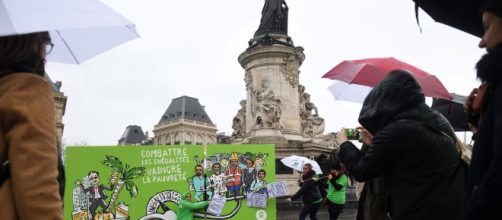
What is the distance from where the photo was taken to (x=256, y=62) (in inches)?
893

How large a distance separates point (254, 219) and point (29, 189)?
21.5 feet

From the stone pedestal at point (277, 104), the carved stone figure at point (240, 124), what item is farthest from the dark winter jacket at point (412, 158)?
the carved stone figure at point (240, 124)

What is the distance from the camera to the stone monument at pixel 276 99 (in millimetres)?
21156

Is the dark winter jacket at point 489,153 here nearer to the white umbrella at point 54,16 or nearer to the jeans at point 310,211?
the white umbrella at point 54,16

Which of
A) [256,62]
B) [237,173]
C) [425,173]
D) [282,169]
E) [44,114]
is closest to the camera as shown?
[44,114]

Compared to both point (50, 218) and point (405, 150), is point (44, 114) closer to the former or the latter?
point (50, 218)

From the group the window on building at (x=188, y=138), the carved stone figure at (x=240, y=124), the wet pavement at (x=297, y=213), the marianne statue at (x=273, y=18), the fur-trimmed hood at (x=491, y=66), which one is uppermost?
the marianne statue at (x=273, y=18)

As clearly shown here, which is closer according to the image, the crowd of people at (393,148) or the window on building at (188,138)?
the crowd of people at (393,148)

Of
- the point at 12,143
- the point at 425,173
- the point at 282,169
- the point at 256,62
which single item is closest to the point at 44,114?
the point at 12,143

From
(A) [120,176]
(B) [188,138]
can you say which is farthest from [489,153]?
(B) [188,138]

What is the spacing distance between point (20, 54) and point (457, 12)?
2.64m

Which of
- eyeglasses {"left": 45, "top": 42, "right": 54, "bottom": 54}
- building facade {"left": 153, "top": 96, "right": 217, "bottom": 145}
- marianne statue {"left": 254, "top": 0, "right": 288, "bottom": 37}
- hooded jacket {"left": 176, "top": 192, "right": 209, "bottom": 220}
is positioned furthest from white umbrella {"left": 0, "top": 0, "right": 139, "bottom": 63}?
building facade {"left": 153, "top": 96, "right": 217, "bottom": 145}

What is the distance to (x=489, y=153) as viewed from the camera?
2.21 metres

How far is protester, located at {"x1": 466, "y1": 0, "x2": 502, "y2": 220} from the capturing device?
1.99 meters
